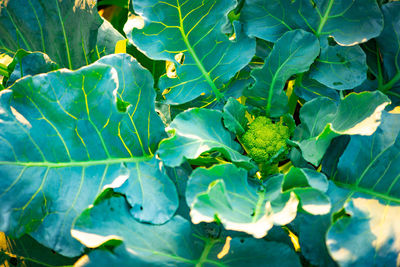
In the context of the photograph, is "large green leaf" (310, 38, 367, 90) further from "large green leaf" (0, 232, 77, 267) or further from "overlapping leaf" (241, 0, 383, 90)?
"large green leaf" (0, 232, 77, 267)

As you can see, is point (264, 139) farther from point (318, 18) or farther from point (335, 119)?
point (318, 18)

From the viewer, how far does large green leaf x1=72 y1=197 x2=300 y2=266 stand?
0.57 m

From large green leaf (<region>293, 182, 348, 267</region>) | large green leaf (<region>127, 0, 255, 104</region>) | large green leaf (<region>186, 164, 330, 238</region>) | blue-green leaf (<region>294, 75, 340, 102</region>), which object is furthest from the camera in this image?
blue-green leaf (<region>294, 75, 340, 102</region>)

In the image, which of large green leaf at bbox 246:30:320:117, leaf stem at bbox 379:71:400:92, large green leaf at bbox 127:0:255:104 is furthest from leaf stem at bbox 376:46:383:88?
large green leaf at bbox 127:0:255:104

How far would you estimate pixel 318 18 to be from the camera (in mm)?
821

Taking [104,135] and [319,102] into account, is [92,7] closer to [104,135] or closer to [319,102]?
[104,135]

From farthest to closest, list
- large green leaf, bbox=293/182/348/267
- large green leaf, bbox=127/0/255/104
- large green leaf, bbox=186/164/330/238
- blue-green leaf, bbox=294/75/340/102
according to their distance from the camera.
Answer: blue-green leaf, bbox=294/75/340/102 < large green leaf, bbox=127/0/255/104 < large green leaf, bbox=293/182/348/267 < large green leaf, bbox=186/164/330/238

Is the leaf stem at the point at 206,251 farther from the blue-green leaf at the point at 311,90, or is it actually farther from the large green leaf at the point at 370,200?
the blue-green leaf at the point at 311,90

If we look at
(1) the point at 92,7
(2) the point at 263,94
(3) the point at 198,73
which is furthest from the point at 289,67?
(1) the point at 92,7

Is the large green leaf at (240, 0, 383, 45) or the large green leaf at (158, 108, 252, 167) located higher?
the large green leaf at (240, 0, 383, 45)

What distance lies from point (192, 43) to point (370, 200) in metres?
0.52

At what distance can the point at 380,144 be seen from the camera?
0.67 meters

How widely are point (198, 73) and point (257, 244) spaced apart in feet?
1.42

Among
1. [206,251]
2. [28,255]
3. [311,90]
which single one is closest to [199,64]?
[311,90]
